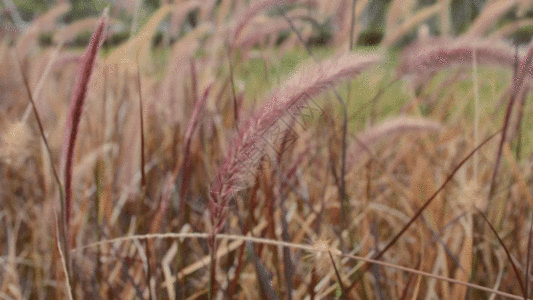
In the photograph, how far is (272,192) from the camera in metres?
0.53

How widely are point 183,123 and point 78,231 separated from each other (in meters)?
0.34

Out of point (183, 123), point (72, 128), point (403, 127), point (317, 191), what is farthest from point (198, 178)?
point (72, 128)

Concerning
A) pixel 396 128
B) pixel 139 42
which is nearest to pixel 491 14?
pixel 396 128

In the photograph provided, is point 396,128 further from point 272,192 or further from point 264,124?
point 264,124

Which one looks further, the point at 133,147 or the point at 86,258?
the point at 133,147

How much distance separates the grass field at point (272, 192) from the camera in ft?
1.23

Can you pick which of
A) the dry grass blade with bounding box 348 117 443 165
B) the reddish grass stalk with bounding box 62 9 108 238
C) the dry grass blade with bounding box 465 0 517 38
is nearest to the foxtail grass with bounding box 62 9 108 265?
the reddish grass stalk with bounding box 62 9 108 238

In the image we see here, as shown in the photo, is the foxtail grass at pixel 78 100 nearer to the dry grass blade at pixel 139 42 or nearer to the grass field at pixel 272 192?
the grass field at pixel 272 192

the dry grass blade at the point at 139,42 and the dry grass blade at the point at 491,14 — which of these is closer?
the dry grass blade at the point at 139,42

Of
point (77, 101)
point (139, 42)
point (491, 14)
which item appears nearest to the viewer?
point (77, 101)

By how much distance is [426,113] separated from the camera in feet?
4.01

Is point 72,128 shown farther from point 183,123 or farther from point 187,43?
point 187,43

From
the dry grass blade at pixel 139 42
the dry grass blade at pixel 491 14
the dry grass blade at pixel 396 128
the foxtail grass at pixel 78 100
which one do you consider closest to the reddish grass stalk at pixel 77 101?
the foxtail grass at pixel 78 100

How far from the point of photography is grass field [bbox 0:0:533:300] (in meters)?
0.37
